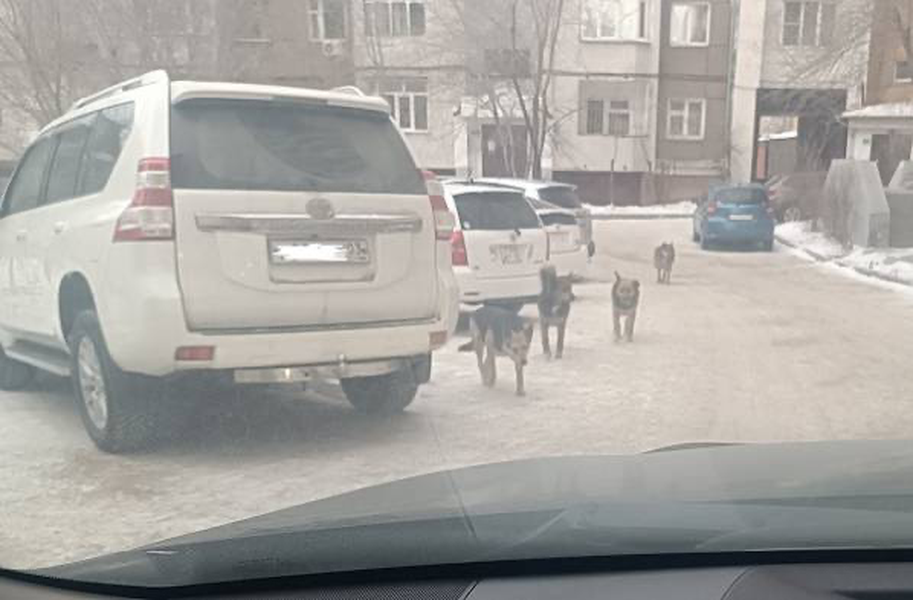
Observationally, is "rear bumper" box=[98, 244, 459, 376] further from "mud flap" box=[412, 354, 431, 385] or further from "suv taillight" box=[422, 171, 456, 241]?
"suv taillight" box=[422, 171, 456, 241]

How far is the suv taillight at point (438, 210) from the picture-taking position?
405 centimetres

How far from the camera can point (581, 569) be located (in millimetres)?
1517

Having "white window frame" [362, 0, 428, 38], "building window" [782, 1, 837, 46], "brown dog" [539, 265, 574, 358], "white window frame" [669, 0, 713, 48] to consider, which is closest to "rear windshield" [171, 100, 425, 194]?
"white window frame" [362, 0, 428, 38]

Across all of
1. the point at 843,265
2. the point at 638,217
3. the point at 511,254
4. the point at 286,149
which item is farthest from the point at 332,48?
the point at 843,265

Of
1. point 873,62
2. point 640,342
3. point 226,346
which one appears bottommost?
point 640,342

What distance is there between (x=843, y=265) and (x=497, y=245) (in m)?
4.04

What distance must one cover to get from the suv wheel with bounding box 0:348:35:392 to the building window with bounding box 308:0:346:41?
2.28 meters

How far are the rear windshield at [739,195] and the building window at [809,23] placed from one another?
1.43 meters

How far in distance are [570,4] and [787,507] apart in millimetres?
4281

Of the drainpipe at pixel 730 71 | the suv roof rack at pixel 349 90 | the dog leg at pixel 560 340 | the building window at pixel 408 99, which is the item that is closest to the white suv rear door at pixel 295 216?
the suv roof rack at pixel 349 90

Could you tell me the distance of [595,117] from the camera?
A: 6.75 m

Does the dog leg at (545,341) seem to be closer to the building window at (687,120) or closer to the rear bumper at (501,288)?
the rear bumper at (501,288)

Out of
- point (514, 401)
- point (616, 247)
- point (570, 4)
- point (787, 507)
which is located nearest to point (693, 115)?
point (616, 247)

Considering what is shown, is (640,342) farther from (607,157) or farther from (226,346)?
(226,346)
